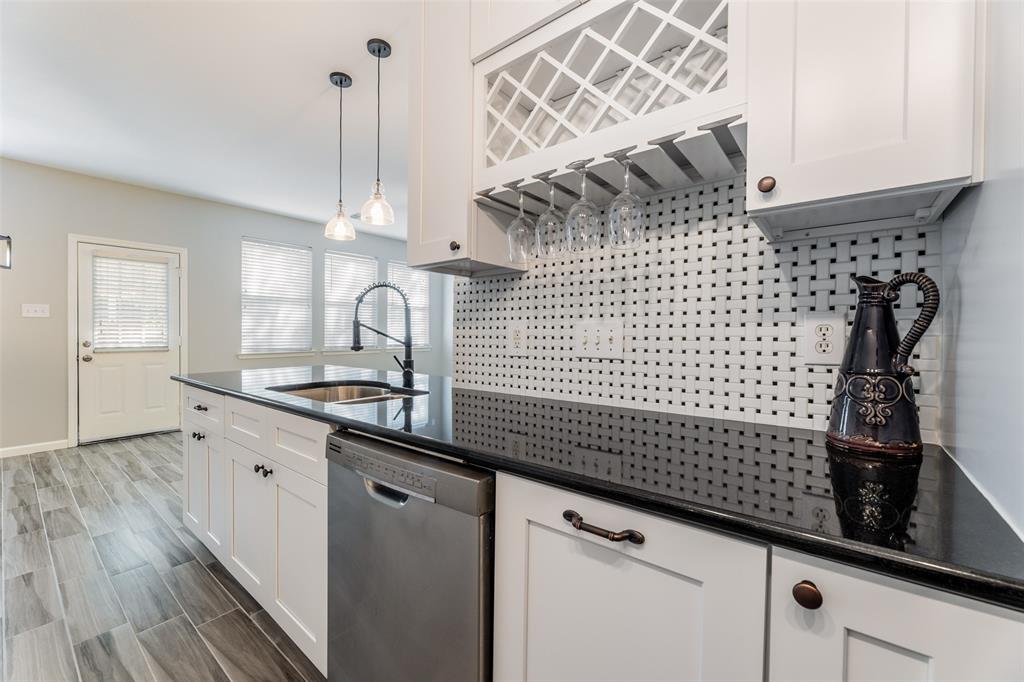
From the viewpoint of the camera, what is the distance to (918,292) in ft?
3.20

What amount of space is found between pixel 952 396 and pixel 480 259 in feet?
3.99

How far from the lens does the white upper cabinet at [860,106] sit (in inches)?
28.7

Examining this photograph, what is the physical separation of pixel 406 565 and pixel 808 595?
826 millimetres

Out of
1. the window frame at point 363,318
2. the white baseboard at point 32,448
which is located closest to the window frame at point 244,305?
the window frame at point 363,318

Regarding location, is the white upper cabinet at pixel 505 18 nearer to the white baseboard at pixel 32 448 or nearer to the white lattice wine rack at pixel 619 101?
the white lattice wine rack at pixel 619 101

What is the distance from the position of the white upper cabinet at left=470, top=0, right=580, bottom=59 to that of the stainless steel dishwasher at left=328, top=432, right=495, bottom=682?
1213 millimetres

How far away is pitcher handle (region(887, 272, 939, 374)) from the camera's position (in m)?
0.85

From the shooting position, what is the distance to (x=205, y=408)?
1.95m

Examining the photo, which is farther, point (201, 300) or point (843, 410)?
point (201, 300)

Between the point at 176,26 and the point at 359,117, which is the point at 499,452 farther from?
the point at 359,117

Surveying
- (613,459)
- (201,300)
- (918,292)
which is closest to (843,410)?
Result: (918,292)

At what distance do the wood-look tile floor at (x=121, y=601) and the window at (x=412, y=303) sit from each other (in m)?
4.04

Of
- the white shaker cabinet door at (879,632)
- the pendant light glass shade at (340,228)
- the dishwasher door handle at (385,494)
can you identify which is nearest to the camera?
the white shaker cabinet door at (879,632)

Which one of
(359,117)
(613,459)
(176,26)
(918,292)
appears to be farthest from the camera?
(359,117)
